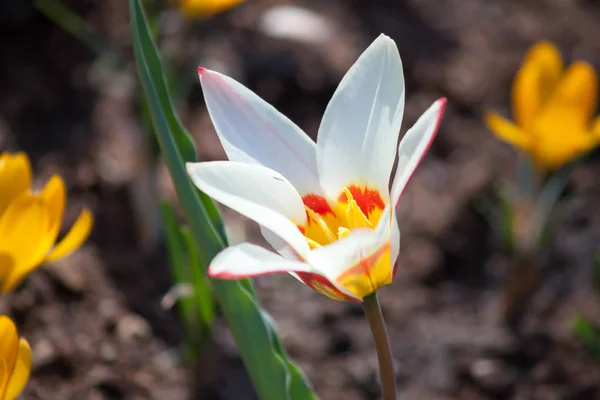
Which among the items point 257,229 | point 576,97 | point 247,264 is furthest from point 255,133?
point 257,229

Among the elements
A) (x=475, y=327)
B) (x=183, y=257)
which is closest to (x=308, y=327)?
(x=475, y=327)

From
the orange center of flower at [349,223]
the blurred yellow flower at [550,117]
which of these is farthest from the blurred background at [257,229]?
the orange center of flower at [349,223]

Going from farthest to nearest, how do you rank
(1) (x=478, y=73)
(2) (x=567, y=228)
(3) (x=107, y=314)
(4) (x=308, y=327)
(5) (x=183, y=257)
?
1. (1) (x=478, y=73)
2. (2) (x=567, y=228)
3. (4) (x=308, y=327)
4. (3) (x=107, y=314)
5. (5) (x=183, y=257)

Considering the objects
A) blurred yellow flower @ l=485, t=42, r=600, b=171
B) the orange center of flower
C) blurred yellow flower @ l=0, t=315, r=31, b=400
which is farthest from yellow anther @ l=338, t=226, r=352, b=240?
blurred yellow flower @ l=485, t=42, r=600, b=171

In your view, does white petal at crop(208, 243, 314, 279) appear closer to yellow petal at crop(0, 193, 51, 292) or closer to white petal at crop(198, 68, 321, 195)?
white petal at crop(198, 68, 321, 195)

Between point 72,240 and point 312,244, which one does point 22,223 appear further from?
point 312,244

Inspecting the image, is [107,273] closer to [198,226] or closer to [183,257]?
[183,257]
